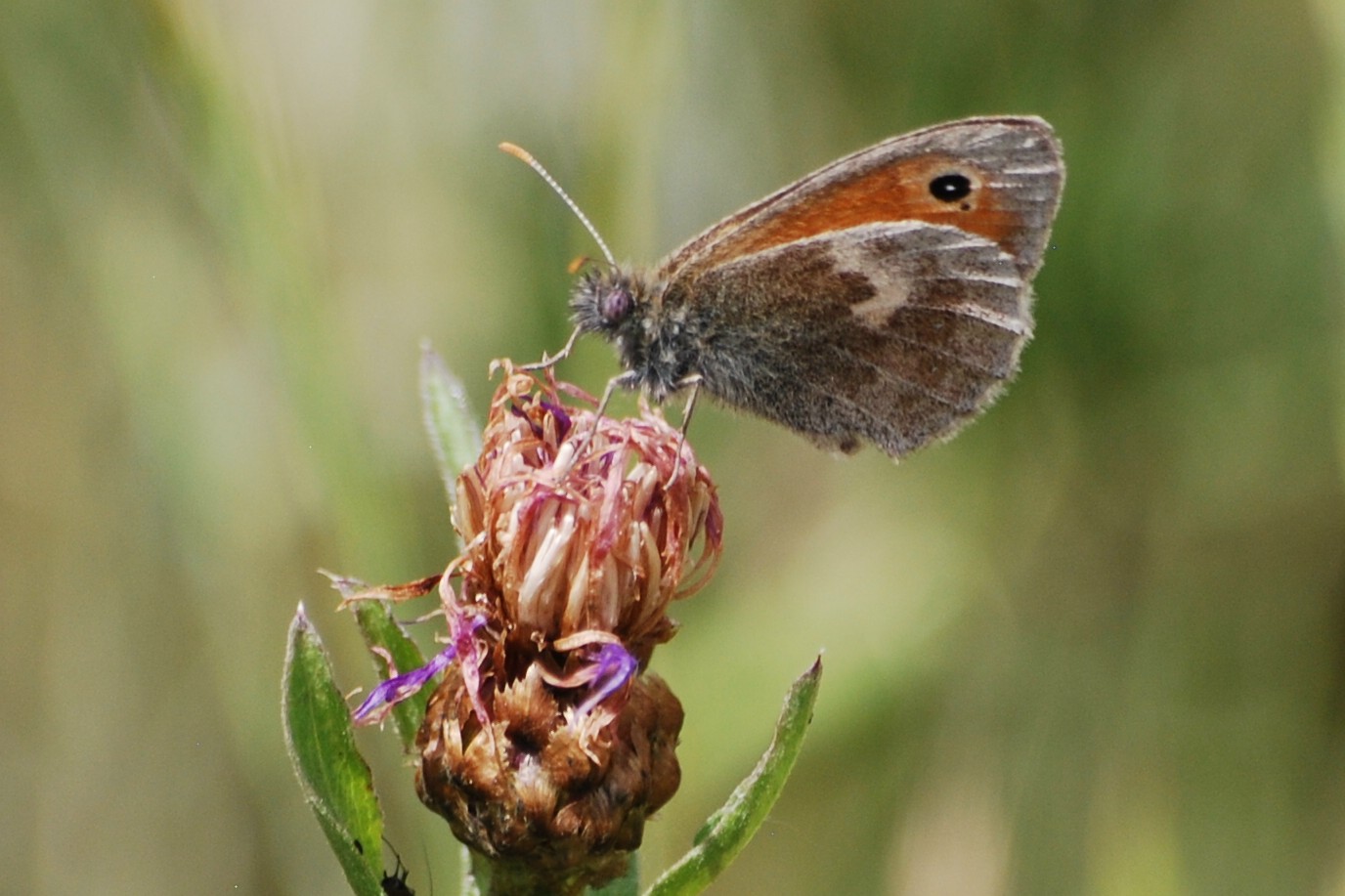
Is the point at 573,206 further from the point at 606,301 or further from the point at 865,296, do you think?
the point at 865,296

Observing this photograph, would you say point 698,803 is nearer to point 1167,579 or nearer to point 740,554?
point 740,554

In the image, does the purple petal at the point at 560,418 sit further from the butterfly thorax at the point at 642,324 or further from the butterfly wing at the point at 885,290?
the butterfly wing at the point at 885,290

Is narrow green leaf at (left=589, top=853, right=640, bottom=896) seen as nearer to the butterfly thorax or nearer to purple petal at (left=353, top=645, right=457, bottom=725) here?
purple petal at (left=353, top=645, right=457, bottom=725)

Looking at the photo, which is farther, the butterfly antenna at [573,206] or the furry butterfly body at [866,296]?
the furry butterfly body at [866,296]

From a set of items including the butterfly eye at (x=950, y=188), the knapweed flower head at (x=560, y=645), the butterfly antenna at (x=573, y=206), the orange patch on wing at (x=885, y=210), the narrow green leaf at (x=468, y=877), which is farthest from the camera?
the butterfly eye at (x=950, y=188)

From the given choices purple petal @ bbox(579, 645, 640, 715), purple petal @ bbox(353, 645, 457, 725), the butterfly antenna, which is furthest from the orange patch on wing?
purple petal @ bbox(353, 645, 457, 725)

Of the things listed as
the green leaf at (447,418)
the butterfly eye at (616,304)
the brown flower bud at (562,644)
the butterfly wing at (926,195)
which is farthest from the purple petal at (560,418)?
the butterfly wing at (926,195)

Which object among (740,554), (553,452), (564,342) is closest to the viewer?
(553,452)

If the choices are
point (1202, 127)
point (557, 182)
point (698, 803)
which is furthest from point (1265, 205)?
point (698, 803)
